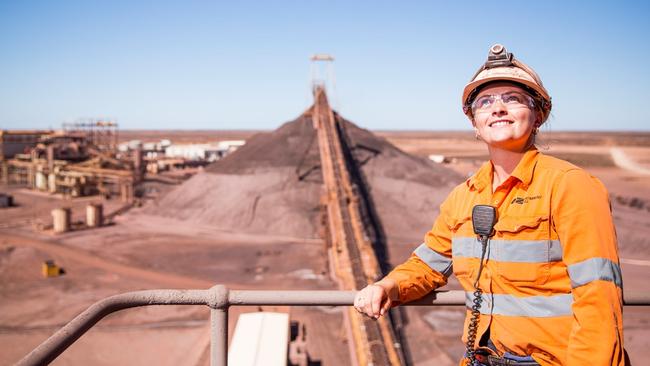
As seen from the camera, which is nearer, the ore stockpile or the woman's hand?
the woman's hand

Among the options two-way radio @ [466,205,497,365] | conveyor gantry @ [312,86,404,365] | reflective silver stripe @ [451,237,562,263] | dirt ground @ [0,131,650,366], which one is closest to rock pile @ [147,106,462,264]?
dirt ground @ [0,131,650,366]

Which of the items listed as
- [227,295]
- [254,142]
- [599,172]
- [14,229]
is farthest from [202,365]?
[599,172]

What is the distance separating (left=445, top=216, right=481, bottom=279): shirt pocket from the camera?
7.42 ft

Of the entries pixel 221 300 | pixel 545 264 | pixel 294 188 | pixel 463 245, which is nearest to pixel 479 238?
pixel 463 245

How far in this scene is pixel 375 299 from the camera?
2.27 m

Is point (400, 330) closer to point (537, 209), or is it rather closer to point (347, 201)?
point (347, 201)

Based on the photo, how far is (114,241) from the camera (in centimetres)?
2469

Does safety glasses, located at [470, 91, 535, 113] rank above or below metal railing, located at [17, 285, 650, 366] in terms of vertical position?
above

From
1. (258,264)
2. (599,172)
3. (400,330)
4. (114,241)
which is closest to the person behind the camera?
(400,330)

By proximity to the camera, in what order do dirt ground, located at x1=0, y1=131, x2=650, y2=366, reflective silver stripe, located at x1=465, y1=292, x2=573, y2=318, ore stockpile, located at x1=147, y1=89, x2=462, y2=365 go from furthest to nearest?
ore stockpile, located at x1=147, y1=89, x2=462, y2=365, dirt ground, located at x1=0, y1=131, x2=650, y2=366, reflective silver stripe, located at x1=465, y1=292, x2=573, y2=318

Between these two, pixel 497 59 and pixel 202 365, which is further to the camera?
pixel 202 365

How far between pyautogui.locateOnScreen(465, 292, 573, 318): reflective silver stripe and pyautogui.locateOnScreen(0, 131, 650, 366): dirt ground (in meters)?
0.87

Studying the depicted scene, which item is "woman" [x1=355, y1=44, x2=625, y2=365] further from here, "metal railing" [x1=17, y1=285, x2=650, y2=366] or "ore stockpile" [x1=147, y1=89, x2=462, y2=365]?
"ore stockpile" [x1=147, y1=89, x2=462, y2=365]

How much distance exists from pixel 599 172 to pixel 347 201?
4805cm
